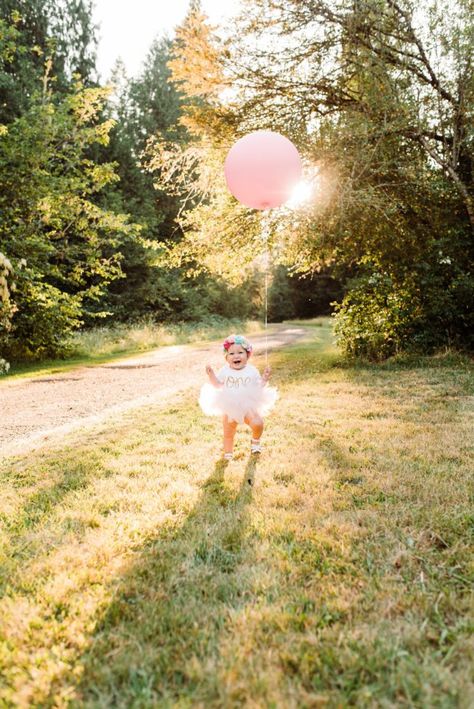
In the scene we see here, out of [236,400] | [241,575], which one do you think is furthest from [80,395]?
[241,575]

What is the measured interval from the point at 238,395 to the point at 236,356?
0.36 m

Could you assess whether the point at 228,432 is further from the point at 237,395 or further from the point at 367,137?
the point at 367,137

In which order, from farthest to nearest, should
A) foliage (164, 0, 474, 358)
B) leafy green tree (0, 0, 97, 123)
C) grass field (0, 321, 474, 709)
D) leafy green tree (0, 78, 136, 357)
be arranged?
leafy green tree (0, 0, 97, 123)
leafy green tree (0, 78, 136, 357)
foliage (164, 0, 474, 358)
grass field (0, 321, 474, 709)

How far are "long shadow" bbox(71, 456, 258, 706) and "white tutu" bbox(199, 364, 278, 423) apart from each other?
4.09ft

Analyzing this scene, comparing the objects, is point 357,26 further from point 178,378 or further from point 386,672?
point 386,672

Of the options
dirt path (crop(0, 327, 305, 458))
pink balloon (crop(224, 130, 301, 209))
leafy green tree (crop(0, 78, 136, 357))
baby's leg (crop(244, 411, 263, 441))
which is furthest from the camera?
leafy green tree (crop(0, 78, 136, 357))

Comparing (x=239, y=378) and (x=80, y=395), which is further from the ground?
(x=239, y=378)

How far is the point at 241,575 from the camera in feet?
7.88

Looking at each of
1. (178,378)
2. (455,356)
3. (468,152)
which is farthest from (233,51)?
(455,356)

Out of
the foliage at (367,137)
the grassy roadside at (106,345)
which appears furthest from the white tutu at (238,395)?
the grassy roadside at (106,345)

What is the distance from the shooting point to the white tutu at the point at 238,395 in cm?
422

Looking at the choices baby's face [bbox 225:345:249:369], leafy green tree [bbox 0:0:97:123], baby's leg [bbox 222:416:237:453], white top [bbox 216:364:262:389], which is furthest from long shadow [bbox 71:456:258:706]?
leafy green tree [bbox 0:0:97:123]

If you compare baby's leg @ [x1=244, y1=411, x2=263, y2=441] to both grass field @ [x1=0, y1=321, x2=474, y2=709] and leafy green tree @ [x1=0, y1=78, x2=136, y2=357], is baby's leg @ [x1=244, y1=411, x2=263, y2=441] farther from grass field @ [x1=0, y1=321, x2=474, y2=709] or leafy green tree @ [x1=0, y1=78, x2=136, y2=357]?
leafy green tree @ [x1=0, y1=78, x2=136, y2=357]

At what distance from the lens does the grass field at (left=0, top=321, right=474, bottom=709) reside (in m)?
1.74
